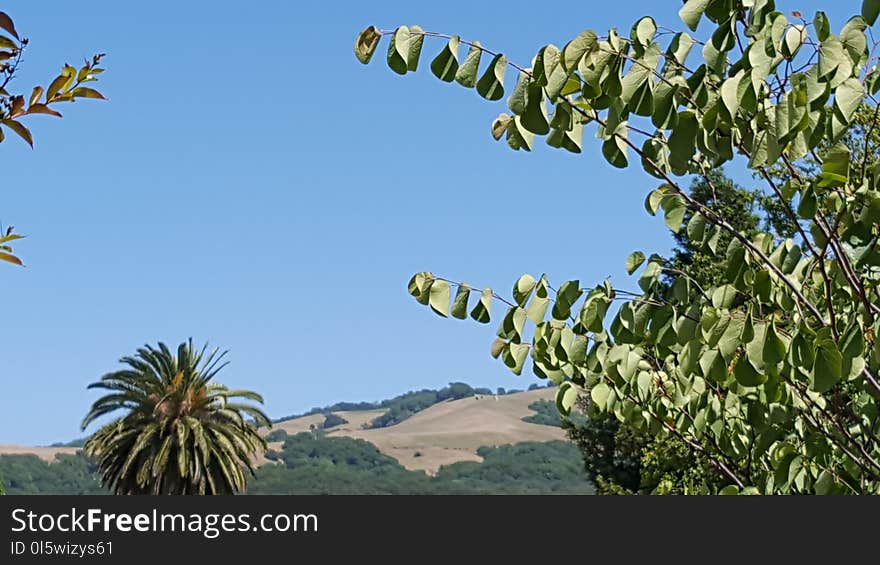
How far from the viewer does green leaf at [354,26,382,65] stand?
12.3ft

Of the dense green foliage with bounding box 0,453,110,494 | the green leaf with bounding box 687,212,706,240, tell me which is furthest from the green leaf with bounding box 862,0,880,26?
the dense green foliage with bounding box 0,453,110,494

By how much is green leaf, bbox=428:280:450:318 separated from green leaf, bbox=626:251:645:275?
801mm

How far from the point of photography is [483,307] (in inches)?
170

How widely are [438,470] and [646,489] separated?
118802 mm

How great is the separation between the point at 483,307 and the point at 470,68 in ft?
3.49

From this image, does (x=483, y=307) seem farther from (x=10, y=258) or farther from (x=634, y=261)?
(x=10, y=258)

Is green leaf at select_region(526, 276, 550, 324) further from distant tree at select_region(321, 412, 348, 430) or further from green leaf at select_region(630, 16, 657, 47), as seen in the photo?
distant tree at select_region(321, 412, 348, 430)

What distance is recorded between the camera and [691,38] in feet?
12.3

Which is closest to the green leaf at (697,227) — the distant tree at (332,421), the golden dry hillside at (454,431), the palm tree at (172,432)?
the palm tree at (172,432)

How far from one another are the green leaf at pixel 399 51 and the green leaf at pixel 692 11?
91cm

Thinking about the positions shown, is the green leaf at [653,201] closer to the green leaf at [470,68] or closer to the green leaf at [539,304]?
the green leaf at [539,304]

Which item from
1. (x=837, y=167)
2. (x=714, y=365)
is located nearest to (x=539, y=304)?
(x=714, y=365)

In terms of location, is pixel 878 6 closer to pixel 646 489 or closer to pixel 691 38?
pixel 691 38

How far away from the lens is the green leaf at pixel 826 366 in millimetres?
3350
